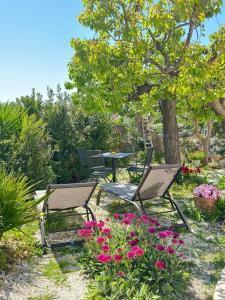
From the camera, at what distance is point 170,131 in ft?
30.7

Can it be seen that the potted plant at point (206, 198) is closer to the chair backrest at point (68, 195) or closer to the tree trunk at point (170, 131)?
the chair backrest at point (68, 195)

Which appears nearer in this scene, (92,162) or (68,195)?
(68,195)

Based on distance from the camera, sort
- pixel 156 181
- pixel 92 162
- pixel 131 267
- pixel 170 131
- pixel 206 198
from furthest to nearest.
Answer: pixel 92 162 → pixel 170 131 → pixel 206 198 → pixel 156 181 → pixel 131 267

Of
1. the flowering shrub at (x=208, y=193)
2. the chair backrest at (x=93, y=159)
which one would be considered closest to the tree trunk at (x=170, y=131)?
the chair backrest at (x=93, y=159)

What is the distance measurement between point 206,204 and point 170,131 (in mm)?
3646

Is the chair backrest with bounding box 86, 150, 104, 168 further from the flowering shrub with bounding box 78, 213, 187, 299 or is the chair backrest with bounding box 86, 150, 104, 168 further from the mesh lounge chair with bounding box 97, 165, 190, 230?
the flowering shrub with bounding box 78, 213, 187, 299

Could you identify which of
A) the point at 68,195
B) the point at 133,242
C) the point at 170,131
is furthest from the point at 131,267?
the point at 170,131

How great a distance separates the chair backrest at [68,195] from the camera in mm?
4598

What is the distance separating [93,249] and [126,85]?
5.23 meters

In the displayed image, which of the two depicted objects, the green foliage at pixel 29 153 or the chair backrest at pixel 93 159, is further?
the chair backrest at pixel 93 159

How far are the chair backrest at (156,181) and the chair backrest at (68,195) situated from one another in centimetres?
85

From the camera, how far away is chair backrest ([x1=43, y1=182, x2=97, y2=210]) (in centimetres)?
460

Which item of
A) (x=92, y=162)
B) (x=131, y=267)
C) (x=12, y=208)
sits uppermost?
(x=12, y=208)

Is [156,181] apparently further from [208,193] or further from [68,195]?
[68,195]
